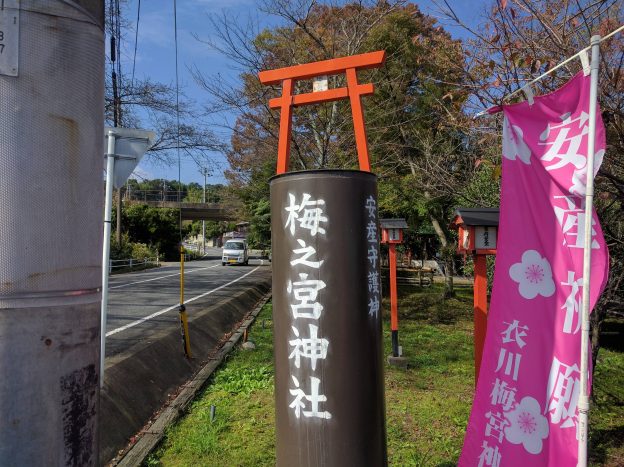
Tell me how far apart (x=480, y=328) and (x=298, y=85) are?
321 inches

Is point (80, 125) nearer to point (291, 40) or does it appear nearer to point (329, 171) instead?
point (329, 171)

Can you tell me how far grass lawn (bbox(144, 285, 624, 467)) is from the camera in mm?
5008

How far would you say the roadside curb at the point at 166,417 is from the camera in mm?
4742

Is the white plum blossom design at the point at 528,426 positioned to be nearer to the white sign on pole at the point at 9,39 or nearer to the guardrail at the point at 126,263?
the white sign on pole at the point at 9,39

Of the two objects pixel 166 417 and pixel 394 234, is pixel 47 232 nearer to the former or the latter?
pixel 166 417

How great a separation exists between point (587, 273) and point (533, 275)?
481 millimetres

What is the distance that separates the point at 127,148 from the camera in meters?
5.72

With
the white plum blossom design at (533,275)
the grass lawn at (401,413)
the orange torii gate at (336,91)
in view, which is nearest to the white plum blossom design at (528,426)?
the white plum blossom design at (533,275)

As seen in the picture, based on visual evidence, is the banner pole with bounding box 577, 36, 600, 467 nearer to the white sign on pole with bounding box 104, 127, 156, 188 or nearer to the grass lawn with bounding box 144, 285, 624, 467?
the grass lawn with bounding box 144, 285, 624, 467

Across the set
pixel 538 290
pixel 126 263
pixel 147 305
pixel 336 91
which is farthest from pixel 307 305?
pixel 126 263

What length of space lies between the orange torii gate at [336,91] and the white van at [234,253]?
32.2 meters

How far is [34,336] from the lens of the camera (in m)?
1.60

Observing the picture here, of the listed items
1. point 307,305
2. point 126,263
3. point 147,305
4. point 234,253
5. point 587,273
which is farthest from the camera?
point 234,253

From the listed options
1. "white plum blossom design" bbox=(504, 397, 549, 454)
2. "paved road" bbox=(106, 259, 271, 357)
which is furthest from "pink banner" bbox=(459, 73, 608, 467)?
"paved road" bbox=(106, 259, 271, 357)
